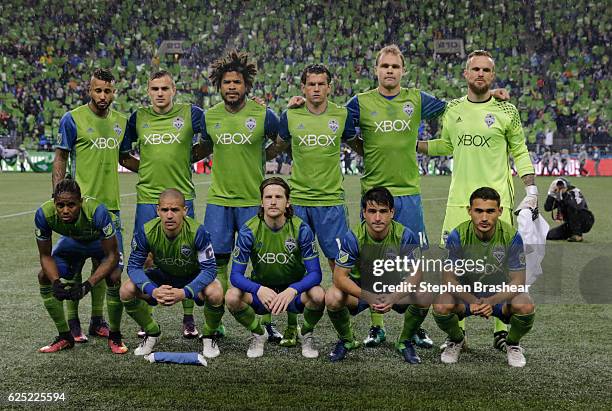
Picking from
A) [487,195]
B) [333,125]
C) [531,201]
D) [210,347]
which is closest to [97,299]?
[210,347]

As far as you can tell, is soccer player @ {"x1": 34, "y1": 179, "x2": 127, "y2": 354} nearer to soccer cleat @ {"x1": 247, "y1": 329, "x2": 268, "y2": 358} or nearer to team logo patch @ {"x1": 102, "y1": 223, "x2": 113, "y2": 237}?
team logo patch @ {"x1": 102, "y1": 223, "x2": 113, "y2": 237}

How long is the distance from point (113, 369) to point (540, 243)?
4270 millimetres

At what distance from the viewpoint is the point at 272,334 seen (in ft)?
18.3

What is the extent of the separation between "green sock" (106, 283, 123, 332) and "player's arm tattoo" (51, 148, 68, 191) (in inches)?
37.6

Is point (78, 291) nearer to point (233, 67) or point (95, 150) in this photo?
point (95, 150)

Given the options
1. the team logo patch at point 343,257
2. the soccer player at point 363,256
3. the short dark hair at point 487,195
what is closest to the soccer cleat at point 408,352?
the soccer player at point 363,256

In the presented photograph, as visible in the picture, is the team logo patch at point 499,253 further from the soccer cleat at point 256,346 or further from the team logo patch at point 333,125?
the soccer cleat at point 256,346

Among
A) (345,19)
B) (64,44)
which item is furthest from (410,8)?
(64,44)

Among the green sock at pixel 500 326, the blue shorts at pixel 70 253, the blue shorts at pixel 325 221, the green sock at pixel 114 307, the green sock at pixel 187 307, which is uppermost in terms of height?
the blue shorts at pixel 325 221

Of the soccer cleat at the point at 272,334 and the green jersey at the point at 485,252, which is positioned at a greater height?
the green jersey at the point at 485,252

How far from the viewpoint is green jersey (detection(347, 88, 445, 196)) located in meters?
5.65

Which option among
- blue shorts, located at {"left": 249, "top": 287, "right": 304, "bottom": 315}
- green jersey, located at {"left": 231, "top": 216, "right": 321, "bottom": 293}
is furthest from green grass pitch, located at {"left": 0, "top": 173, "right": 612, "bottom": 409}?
green jersey, located at {"left": 231, "top": 216, "right": 321, "bottom": 293}

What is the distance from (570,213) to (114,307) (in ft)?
25.2

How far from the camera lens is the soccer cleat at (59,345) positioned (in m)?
5.15
